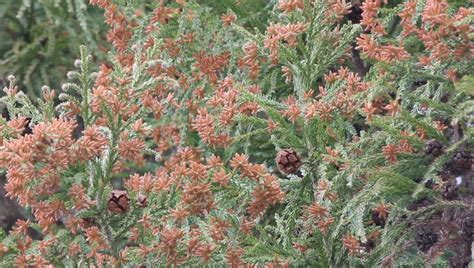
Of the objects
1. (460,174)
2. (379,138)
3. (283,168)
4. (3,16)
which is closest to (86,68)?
(283,168)

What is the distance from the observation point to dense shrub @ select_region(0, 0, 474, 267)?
1.91 meters

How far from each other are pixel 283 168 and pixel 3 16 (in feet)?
10.8

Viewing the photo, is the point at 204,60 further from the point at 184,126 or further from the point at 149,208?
the point at 149,208

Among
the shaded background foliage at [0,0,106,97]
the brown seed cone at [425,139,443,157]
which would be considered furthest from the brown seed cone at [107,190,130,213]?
the shaded background foliage at [0,0,106,97]

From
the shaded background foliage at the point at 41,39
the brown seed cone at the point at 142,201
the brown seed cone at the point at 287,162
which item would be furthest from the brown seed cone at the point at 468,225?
the shaded background foliage at the point at 41,39

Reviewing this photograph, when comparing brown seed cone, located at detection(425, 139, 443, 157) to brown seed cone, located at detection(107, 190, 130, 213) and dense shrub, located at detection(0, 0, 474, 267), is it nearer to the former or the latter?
dense shrub, located at detection(0, 0, 474, 267)

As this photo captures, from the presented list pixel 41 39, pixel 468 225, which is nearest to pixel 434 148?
pixel 468 225

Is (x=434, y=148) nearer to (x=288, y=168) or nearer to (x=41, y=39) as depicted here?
(x=288, y=168)

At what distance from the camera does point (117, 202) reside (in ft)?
6.60

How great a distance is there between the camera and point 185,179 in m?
2.00

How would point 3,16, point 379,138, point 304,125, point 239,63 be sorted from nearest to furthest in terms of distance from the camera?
point 379,138, point 304,125, point 239,63, point 3,16

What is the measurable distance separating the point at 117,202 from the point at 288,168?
1.22 feet

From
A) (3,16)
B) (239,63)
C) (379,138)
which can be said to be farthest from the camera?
(3,16)

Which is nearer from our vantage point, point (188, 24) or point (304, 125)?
point (304, 125)
